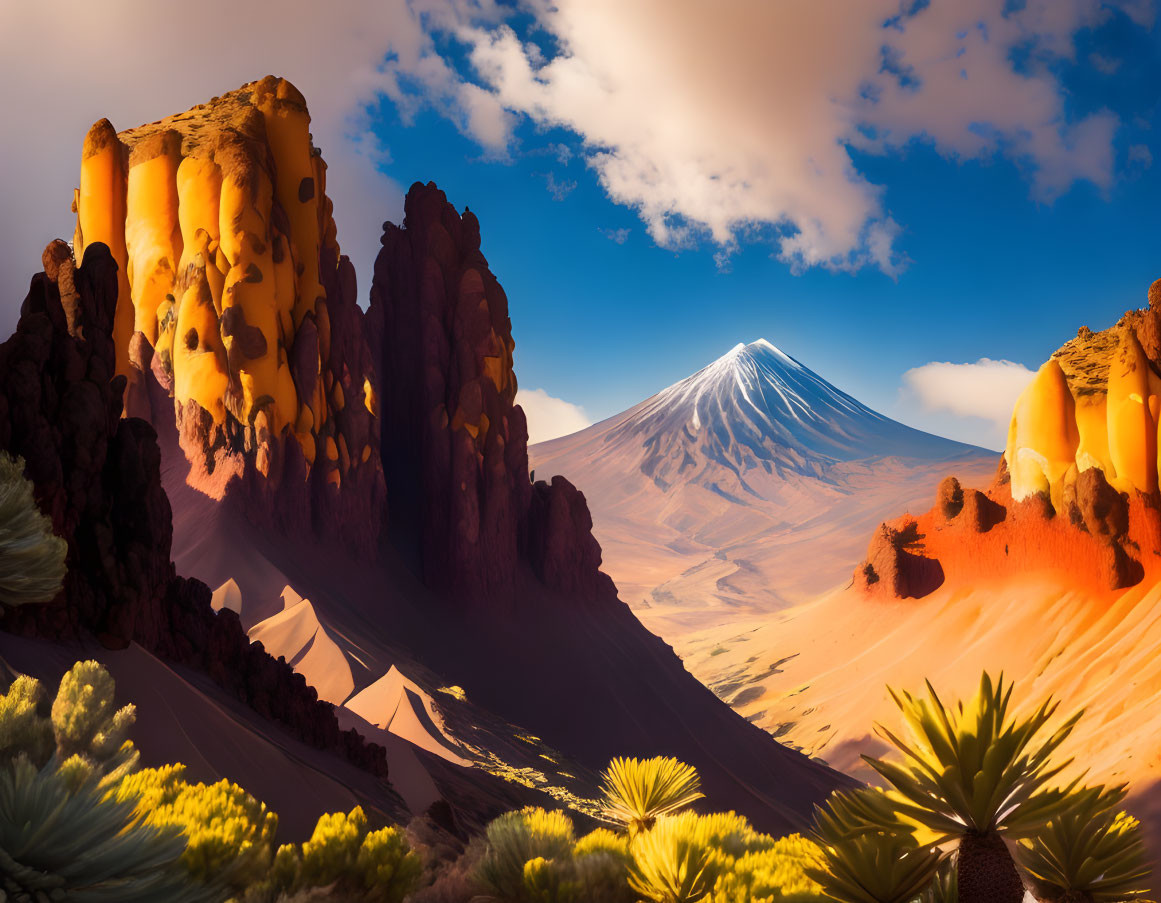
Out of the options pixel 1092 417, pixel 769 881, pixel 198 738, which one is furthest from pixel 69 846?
pixel 1092 417

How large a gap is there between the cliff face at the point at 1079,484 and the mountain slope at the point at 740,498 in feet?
191

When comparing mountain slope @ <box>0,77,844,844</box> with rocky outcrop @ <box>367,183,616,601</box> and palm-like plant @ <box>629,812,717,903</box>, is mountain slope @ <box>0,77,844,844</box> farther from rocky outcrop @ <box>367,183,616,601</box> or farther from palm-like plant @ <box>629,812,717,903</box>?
palm-like plant @ <box>629,812,717,903</box>

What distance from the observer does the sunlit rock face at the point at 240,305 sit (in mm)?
25797

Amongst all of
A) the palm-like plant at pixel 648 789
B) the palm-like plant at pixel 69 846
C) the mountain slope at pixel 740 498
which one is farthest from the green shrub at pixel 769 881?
the mountain slope at pixel 740 498

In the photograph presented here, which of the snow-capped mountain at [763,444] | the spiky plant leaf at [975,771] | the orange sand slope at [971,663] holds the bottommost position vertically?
the orange sand slope at [971,663]

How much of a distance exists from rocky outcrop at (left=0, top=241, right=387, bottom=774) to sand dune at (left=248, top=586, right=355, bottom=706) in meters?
7.19

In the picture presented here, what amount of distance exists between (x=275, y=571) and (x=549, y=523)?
12.5m

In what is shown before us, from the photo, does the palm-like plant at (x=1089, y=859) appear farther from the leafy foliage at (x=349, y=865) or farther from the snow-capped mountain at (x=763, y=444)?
the snow-capped mountain at (x=763, y=444)

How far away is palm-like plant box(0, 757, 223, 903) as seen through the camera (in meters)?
3.19

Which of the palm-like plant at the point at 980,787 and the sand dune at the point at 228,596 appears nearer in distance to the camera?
the palm-like plant at the point at 980,787

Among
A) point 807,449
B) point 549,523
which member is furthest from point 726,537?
point 549,523

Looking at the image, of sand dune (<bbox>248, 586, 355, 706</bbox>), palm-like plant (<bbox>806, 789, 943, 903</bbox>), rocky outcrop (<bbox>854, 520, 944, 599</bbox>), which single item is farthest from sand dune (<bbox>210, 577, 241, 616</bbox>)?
rocky outcrop (<bbox>854, 520, 944, 599</bbox>)

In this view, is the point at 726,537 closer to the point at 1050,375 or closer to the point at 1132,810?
the point at 1050,375

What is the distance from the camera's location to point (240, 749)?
33.2 feet
